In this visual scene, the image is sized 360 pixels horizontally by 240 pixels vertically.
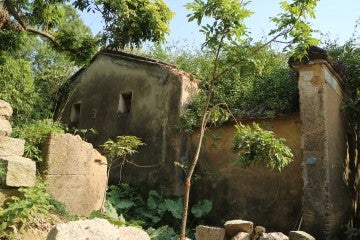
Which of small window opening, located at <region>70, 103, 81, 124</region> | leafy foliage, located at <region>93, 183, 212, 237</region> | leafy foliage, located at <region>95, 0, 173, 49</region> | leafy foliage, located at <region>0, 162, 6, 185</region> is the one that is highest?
leafy foliage, located at <region>95, 0, 173, 49</region>

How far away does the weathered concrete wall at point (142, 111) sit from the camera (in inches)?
397

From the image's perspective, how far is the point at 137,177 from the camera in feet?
34.3

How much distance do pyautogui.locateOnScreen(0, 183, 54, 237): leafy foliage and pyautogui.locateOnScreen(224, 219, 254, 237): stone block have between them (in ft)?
9.47

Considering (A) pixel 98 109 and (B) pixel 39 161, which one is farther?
(A) pixel 98 109

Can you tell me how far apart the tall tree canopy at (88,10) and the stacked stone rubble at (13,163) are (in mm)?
3490

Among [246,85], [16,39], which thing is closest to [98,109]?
[16,39]

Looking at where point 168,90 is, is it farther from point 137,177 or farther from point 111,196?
point 111,196

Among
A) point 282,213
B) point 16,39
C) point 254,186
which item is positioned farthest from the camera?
point 16,39

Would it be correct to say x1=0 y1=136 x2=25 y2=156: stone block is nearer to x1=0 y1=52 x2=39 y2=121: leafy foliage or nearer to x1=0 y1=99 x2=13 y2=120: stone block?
x1=0 y1=99 x2=13 y2=120: stone block

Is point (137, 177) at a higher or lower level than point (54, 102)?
lower

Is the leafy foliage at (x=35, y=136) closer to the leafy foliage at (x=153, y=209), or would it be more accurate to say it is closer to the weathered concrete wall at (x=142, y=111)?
the leafy foliage at (x=153, y=209)

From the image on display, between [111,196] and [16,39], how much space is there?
4.64m

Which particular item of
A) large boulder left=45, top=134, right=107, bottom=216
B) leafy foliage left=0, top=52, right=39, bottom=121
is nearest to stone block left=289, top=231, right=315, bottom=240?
large boulder left=45, top=134, right=107, bottom=216

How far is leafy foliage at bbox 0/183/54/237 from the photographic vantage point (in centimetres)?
486
